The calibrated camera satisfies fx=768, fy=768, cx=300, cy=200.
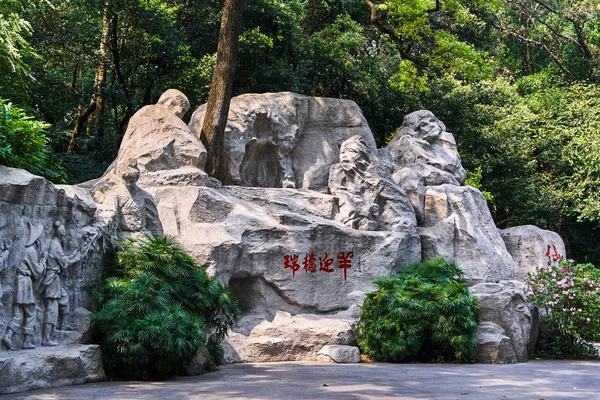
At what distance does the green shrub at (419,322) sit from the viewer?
929cm

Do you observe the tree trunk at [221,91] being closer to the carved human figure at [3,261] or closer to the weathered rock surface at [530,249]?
the carved human figure at [3,261]

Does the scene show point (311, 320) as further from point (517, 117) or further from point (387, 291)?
point (517, 117)

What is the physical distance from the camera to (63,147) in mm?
15914

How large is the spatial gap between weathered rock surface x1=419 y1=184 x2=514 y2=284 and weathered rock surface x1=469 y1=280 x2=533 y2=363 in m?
2.18

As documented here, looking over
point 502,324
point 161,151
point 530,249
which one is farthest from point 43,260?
point 530,249

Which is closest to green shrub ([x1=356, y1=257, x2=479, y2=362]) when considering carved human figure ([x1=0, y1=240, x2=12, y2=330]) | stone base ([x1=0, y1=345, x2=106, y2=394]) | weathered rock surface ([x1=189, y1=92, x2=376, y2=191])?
weathered rock surface ([x1=189, y1=92, x2=376, y2=191])

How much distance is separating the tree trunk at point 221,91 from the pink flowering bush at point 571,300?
5.04m

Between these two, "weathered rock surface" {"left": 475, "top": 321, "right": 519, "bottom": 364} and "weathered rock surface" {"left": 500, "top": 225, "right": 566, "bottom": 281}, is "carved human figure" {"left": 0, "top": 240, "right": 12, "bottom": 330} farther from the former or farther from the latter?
"weathered rock surface" {"left": 500, "top": 225, "right": 566, "bottom": 281}

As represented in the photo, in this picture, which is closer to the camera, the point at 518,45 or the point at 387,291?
the point at 387,291

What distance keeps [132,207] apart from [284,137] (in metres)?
4.40

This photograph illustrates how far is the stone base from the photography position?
603 cm

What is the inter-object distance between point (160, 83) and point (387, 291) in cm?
743

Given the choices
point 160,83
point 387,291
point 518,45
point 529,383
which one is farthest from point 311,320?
point 518,45

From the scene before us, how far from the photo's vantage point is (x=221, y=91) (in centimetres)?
1170
